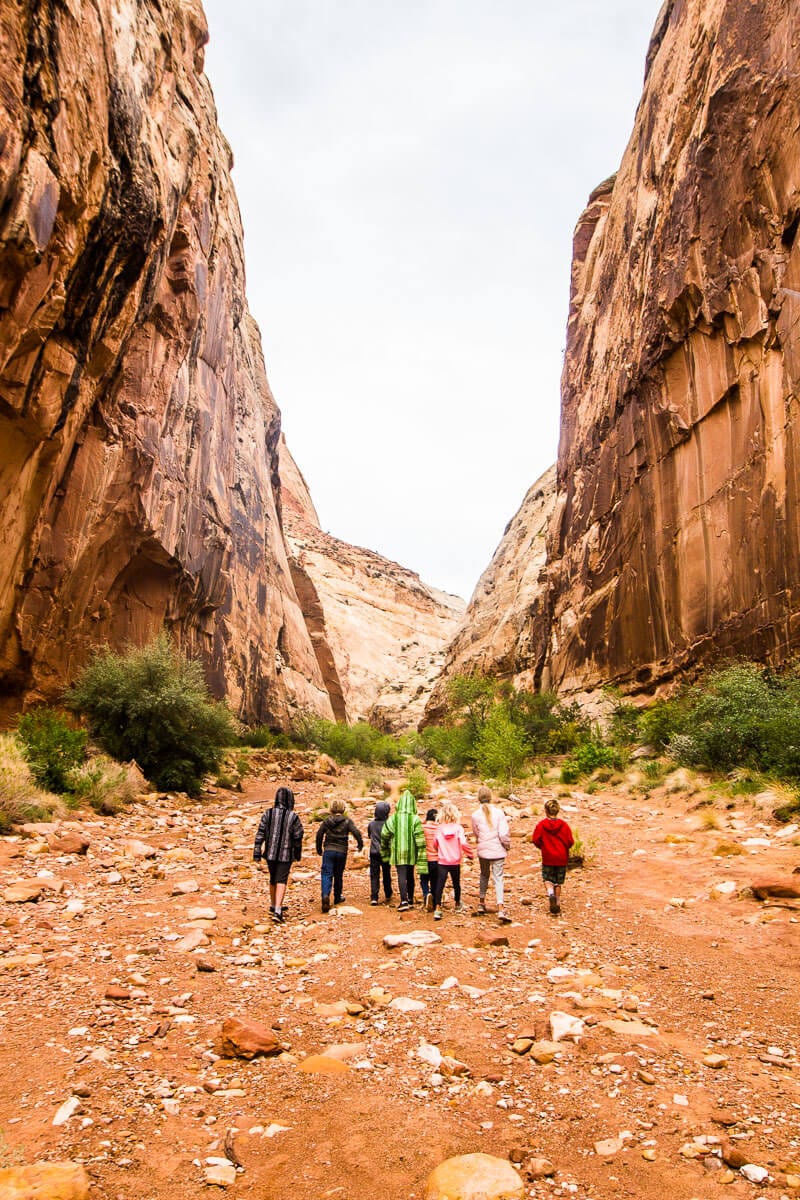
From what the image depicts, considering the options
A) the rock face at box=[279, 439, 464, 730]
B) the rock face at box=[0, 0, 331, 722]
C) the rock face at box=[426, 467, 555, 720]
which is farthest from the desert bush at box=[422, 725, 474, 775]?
the rock face at box=[279, 439, 464, 730]

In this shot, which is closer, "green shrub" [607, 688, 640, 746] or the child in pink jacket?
the child in pink jacket

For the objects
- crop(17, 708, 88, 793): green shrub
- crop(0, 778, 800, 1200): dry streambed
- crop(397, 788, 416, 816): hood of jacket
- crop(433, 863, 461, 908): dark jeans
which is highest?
crop(17, 708, 88, 793): green shrub

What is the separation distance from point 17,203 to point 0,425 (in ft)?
13.9

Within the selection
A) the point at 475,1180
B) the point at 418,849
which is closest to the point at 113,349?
the point at 418,849

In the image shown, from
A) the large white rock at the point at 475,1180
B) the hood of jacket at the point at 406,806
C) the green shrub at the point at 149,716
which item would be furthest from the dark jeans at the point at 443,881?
Answer: the green shrub at the point at 149,716

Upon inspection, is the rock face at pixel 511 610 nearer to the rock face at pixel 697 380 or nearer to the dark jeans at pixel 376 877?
the rock face at pixel 697 380

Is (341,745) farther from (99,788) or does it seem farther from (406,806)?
(406,806)

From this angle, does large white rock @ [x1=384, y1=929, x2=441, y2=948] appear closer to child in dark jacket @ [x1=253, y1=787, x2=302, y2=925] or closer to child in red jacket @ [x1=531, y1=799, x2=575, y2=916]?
child in dark jacket @ [x1=253, y1=787, x2=302, y2=925]

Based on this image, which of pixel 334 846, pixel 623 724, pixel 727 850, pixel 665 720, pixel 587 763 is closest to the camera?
pixel 334 846

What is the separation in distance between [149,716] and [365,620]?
52.9 metres

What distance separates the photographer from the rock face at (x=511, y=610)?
1544 inches

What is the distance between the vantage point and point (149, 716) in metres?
17.1

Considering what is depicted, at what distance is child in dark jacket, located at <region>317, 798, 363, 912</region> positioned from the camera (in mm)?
8078

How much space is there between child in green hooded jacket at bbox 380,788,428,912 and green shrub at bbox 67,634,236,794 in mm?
10211
